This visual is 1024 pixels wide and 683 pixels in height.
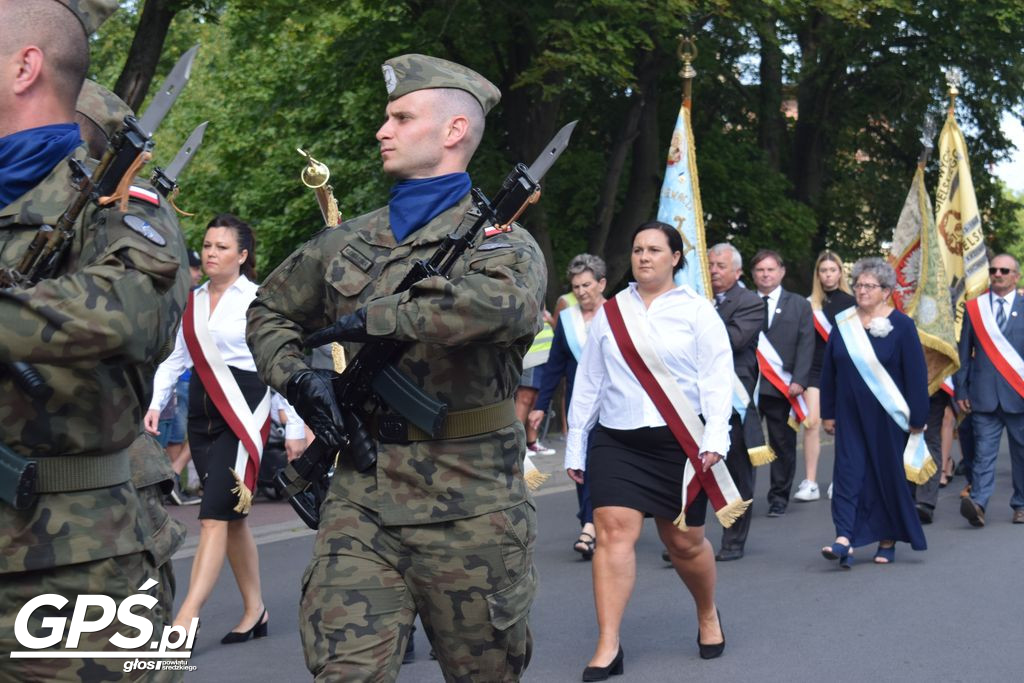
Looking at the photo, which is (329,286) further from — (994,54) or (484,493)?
(994,54)

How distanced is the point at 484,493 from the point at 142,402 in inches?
46.3

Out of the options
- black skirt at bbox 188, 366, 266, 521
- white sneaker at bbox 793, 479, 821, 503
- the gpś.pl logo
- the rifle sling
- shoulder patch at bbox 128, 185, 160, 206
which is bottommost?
white sneaker at bbox 793, 479, 821, 503

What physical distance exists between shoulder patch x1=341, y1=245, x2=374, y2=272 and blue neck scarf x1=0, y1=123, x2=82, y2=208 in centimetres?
119

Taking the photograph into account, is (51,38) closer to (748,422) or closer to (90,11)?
(90,11)

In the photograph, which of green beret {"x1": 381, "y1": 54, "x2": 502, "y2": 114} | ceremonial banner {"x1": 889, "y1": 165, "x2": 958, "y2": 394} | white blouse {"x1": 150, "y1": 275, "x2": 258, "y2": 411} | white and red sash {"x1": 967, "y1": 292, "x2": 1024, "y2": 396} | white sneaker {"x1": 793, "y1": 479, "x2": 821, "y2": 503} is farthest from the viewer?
ceremonial banner {"x1": 889, "y1": 165, "x2": 958, "y2": 394}

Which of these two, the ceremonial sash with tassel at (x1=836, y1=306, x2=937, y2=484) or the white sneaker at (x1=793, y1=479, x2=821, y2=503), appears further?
the white sneaker at (x1=793, y1=479, x2=821, y2=503)

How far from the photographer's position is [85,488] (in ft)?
9.81

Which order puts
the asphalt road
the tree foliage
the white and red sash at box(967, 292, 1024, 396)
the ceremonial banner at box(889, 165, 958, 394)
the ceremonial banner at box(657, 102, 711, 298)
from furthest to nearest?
the tree foliage
the ceremonial banner at box(889, 165, 958, 394)
the ceremonial banner at box(657, 102, 711, 298)
the white and red sash at box(967, 292, 1024, 396)
the asphalt road

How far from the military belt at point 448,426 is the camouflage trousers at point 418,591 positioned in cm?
21

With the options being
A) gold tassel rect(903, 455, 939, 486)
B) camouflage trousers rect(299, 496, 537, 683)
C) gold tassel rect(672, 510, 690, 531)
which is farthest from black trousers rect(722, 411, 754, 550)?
camouflage trousers rect(299, 496, 537, 683)

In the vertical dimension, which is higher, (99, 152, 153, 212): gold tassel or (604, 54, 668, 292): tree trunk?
(99, 152, 153, 212): gold tassel

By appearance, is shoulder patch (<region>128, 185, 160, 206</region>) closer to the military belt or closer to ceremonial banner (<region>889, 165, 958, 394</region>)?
the military belt

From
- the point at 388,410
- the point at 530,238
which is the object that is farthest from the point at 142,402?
the point at 530,238

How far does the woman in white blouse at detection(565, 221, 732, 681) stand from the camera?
6.46m
